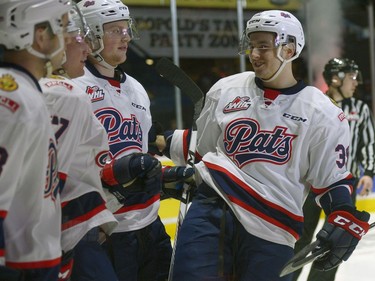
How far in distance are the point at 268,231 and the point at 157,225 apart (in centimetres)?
45

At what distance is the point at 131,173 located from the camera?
1.89m

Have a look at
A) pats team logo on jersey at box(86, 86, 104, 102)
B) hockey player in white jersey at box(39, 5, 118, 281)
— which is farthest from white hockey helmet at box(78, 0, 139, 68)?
hockey player in white jersey at box(39, 5, 118, 281)

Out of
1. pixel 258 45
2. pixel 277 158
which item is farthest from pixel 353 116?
pixel 277 158

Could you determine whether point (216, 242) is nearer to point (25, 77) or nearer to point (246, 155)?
point (246, 155)

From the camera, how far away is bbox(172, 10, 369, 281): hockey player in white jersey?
6.79 ft

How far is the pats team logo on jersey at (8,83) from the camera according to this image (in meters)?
1.31

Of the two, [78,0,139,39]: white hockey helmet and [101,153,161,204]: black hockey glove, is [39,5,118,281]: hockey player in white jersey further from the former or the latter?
[78,0,139,39]: white hockey helmet

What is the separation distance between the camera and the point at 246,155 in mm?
2115

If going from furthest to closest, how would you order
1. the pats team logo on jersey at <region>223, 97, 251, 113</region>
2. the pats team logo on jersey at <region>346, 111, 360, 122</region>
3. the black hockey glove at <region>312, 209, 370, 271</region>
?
the pats team logo on jersey at <region>346, 111, 360, 122</region> → the pats team logo on jersey at <region>223, 97, 251, 113</region> → the black hockey glove at <region>312, 209, 370, 271</region>

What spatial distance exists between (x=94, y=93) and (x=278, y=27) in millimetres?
593

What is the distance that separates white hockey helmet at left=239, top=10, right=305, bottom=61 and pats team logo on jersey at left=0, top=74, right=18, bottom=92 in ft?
3.44

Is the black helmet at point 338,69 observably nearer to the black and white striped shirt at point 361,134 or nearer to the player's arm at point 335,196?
the black and white striped shirt at point 361,134

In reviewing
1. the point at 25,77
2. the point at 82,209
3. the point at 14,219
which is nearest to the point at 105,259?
the point at 82,209

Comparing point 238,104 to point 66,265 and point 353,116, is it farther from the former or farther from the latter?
point 353,116
